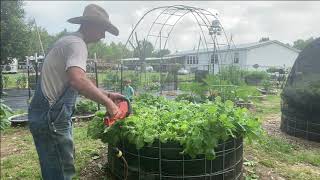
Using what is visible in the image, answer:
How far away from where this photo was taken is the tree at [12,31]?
16.0 metres

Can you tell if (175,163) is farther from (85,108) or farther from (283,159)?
(85,108)

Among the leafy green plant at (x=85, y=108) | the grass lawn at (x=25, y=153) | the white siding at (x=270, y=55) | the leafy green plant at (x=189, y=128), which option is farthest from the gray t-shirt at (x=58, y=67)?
the white siding at (x=270, y=55)

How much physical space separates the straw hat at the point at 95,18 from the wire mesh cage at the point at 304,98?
488 centimetres

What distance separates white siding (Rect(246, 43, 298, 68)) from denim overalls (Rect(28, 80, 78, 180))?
99.2 ft

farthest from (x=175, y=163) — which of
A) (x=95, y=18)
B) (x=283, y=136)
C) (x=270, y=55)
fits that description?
(x=270, y=55)

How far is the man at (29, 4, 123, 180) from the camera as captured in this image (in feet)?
8.72

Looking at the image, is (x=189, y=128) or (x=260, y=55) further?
(x=260, y=55)

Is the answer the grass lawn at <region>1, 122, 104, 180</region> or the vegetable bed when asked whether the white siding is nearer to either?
the grass lawn at <region>1, 122, 104, 180</region>

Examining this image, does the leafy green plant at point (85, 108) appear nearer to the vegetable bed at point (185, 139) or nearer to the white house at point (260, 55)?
the vegetable bed at point (185, 139)

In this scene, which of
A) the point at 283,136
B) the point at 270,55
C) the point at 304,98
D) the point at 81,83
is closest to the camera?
the point at 81,83

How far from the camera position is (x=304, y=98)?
658 centimetres

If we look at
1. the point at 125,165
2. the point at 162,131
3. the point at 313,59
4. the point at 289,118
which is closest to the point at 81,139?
the point at 125,165

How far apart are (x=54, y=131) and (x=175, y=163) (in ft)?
4.54

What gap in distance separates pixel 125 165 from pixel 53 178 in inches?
47.6
